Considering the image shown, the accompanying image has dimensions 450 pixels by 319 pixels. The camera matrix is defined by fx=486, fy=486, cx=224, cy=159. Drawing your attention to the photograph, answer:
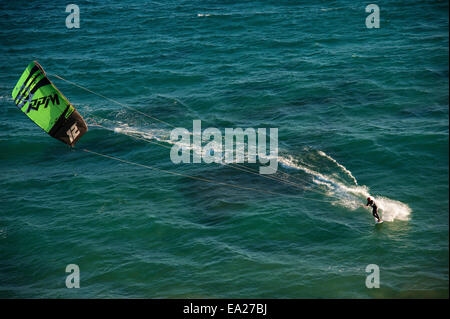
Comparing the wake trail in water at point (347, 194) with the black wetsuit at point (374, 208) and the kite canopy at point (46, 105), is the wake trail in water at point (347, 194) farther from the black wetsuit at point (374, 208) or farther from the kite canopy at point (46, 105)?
the kite canopy at point (46, 105)

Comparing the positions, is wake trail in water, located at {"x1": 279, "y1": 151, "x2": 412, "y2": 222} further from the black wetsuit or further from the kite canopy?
the kite canopy

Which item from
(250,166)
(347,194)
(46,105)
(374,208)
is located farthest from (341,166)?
(46,105)

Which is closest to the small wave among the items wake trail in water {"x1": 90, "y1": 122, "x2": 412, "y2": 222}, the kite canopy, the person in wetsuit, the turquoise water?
wake trail in water {"x1": 90, "y1": 122, "x2": 412, "y2": 222}

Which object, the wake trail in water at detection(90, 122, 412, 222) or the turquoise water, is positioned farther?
the wake trail in water at detection(90, 122, 412, 222)

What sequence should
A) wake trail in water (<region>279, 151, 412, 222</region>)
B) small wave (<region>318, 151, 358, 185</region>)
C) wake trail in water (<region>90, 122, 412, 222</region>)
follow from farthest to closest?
small wave (<region>318, 151, 358, 185</region>)
wake trail in water (<region>90, 122, 412, 222</region>)
wake trail in water (<region>279, 151, 412, 222</region>)

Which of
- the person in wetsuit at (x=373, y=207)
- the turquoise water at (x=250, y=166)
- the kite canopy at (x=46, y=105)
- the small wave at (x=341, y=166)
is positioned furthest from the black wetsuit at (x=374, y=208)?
the kite canopy at (x=46, y=105)
